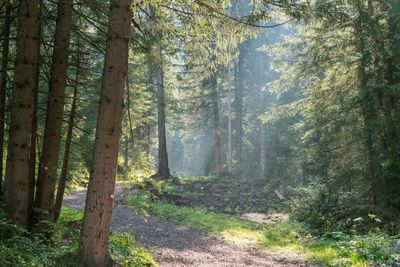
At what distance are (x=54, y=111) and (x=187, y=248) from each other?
4737mm

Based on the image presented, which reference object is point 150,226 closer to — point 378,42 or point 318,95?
point 318,95

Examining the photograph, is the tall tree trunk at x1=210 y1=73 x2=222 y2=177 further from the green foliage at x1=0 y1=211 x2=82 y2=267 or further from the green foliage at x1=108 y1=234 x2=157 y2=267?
the green foliage at x1=0 y1=211 x2=82 y2=267

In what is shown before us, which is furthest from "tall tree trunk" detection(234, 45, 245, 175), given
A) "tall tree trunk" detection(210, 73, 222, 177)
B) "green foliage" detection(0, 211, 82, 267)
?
"green foliage" detection(0, 211, 82, 267)

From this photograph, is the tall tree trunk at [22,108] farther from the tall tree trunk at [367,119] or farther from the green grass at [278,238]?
the tall tree trunk at [367,119]

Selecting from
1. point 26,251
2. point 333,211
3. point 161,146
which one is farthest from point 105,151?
point 161,146

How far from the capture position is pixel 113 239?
23.2ft

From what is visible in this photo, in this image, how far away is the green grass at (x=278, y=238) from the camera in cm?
722

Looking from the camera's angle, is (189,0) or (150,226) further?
(150,226)

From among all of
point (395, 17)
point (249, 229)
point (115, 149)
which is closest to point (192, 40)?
point (115, 149)

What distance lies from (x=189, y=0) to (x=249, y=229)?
26.6 ft

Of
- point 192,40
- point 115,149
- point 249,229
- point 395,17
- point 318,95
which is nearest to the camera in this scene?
point 115,149

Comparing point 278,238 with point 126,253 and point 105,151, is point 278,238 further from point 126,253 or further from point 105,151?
point 105,151

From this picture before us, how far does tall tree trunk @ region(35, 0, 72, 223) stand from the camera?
6.78 meters

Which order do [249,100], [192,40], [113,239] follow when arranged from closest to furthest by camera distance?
[113,239], [192,40], [249,100]
